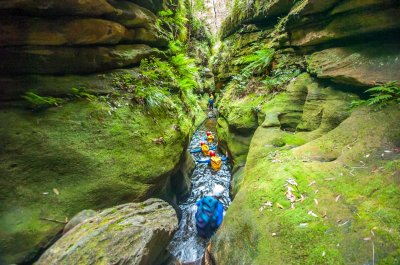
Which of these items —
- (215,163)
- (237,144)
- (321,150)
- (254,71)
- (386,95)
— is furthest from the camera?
(254,71)

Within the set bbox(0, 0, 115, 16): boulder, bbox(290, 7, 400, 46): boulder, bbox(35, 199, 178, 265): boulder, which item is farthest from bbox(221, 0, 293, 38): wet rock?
bbox(35, 199, 178, 265): boulder

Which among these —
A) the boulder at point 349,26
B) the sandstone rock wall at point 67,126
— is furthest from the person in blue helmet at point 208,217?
the boulder at point 349,26

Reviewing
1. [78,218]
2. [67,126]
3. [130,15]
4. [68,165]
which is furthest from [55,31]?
[78,218]

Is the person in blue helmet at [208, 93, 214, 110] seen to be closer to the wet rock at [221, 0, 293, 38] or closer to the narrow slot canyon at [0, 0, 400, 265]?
the wet rock at [221, 0, 293, 38]

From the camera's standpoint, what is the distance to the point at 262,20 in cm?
1182

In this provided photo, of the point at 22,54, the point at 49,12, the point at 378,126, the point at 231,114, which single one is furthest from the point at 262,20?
the point at 22,54

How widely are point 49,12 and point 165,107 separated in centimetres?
345

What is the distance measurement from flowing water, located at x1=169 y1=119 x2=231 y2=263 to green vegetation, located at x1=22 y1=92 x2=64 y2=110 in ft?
15.0

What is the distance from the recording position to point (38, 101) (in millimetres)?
4441

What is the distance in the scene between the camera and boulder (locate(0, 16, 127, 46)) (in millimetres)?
4238

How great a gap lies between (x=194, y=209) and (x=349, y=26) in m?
7.07

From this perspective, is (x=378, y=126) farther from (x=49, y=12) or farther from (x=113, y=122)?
(x=49, y=12)

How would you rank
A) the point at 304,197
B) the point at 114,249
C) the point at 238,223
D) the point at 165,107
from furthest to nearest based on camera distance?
the point at 165,107 < the point at 238,223 < the point at 304,197 < the point at 114,249

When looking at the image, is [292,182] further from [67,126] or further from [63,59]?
[63,59]
